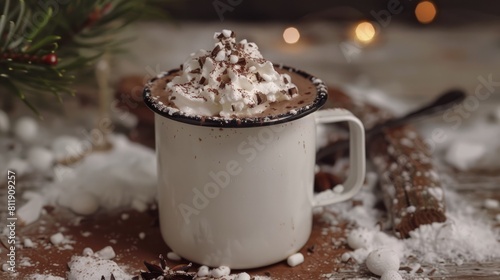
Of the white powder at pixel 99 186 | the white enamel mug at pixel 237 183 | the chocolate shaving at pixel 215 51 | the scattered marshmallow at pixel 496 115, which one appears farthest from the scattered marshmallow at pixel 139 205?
the scattered marshmallow at pixel 496 115

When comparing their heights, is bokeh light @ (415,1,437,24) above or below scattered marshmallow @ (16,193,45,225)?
above

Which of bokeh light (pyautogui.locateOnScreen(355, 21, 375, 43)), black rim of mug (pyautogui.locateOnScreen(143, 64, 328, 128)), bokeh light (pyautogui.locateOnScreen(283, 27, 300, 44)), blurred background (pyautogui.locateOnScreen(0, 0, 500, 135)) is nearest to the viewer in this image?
black rim of mug (pyautogui.locateOnScreen(143, 64, 328, 128))

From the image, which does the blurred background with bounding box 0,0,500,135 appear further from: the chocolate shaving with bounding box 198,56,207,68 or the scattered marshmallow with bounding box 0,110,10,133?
the chocolate shaving with bounding box 198,56,207,68

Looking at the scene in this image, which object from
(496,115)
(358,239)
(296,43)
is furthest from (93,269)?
(296,43)

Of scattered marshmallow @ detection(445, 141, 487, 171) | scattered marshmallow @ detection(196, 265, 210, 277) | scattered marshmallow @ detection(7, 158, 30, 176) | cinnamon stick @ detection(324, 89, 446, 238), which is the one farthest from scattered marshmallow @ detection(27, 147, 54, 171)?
scattered marshmallow @ detection(445, 141, 487, 171)

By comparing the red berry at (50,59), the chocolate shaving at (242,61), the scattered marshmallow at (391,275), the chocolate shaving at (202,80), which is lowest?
the scattered marshmallow at (391,275)

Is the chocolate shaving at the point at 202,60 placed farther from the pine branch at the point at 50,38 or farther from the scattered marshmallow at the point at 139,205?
the scattered marshmallow at the point at 139,205

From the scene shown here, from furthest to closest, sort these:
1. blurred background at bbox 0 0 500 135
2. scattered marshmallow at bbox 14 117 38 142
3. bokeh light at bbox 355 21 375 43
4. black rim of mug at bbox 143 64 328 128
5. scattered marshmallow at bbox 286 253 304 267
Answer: bokeh light at bbox 355 21 375 43 < scattered marshmallow at bbox 14 117 38 142 < blurred background at bbox 0 0 500 135 < scattered marshmallow at bbox 286 253 304 267 < black rim of mug at bbox 143 64 328 128

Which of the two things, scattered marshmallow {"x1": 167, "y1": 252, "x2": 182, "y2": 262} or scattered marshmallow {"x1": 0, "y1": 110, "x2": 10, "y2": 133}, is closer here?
scattered marshmallow {"x1": 167, "y1": 252, "x2": 182, "y2": 262}
